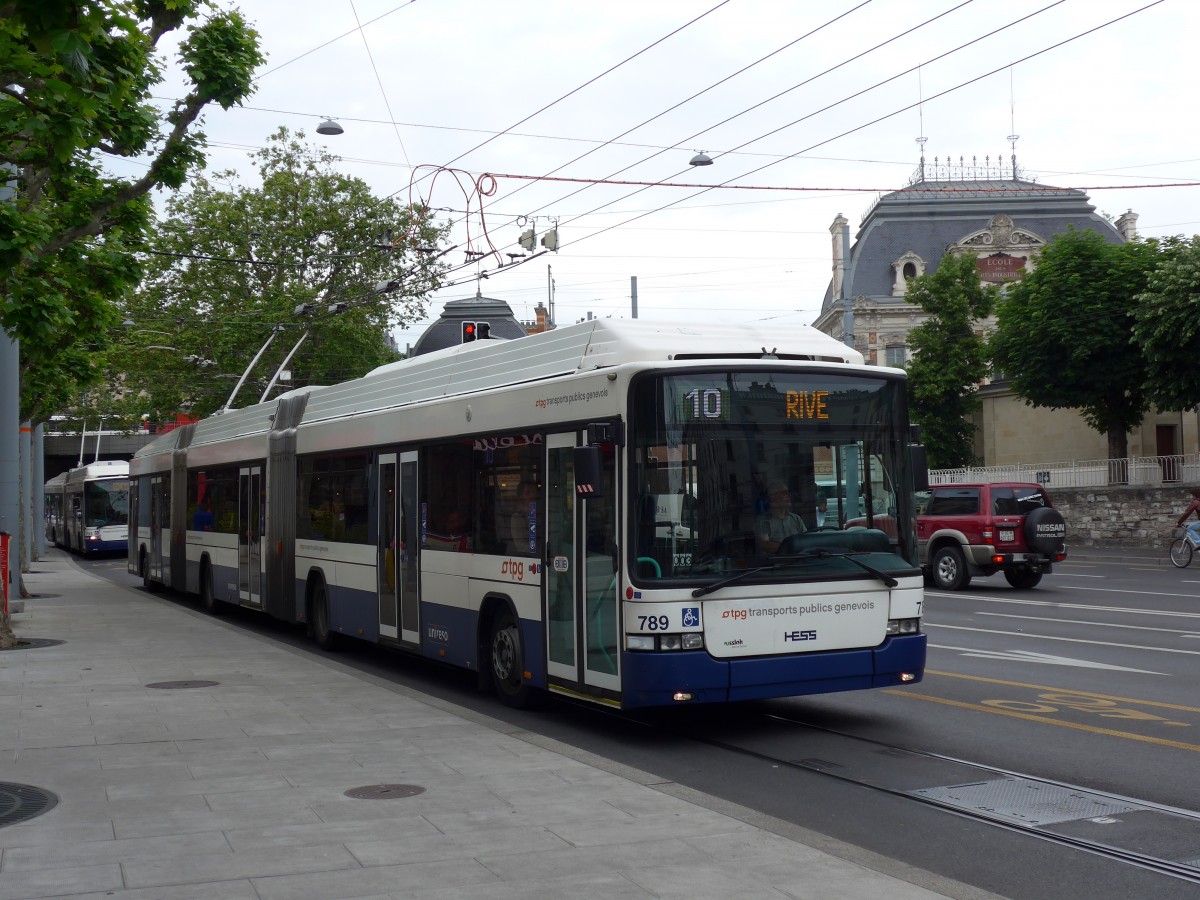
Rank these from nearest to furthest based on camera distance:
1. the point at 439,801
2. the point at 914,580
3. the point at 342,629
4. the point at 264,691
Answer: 1. the point at 439,801
2. the point at 914,580
3. the point at 264,691
4. the point at 342,629

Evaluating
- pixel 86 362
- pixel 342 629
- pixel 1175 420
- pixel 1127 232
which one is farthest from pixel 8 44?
pixel 1127 232

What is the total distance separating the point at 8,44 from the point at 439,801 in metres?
5.05

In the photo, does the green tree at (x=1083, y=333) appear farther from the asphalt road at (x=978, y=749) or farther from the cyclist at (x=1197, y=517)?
the asphalt road at (x=978, y=749)

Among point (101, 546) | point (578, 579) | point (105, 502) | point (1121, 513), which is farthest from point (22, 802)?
point (101, 546)

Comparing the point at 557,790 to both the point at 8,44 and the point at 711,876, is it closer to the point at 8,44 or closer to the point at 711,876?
the point at 711,876

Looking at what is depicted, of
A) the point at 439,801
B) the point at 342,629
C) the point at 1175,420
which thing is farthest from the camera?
the point at 1175,420

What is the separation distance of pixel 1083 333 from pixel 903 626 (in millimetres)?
33433

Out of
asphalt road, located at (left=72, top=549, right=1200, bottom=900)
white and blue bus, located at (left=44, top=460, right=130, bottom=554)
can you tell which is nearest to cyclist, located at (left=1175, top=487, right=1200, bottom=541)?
asphalt road, located at (left=72, top=549, right=1200, bottom=900)

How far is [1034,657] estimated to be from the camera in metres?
13.8

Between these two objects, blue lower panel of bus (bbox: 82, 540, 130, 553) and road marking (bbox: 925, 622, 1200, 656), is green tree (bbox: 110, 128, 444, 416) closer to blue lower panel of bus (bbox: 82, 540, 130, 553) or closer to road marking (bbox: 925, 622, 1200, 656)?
blue lower panel of bus (bbox: 82, 540, 130, 553)

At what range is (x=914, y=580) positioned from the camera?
966cm

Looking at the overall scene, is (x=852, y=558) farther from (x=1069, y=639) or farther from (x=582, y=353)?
(x=1069, y=639)

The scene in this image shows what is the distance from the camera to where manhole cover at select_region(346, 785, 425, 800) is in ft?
24.1

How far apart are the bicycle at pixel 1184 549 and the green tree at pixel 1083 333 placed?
33.1ft
